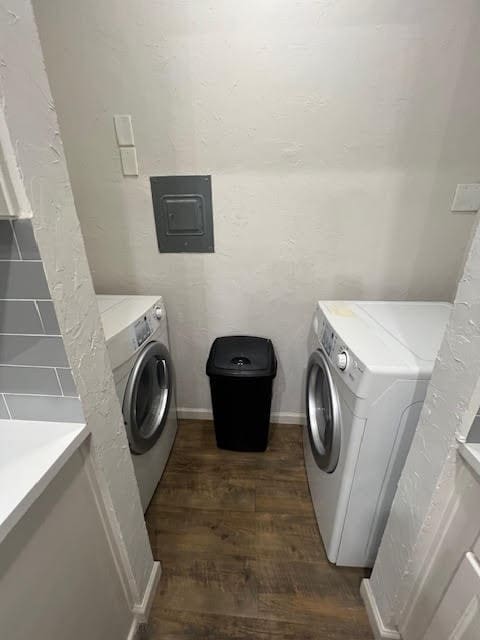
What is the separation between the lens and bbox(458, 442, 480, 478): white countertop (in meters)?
0.58

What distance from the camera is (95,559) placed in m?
0.75

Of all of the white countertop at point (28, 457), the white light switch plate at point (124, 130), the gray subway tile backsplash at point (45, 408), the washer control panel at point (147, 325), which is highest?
the white light switch plate at point (124, 130)

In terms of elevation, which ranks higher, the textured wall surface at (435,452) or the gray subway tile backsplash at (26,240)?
the gray subway tile backsplash at (26,240)

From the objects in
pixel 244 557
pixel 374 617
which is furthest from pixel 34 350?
pixel 374 617

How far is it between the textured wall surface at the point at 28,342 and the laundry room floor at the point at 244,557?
0.91 meters

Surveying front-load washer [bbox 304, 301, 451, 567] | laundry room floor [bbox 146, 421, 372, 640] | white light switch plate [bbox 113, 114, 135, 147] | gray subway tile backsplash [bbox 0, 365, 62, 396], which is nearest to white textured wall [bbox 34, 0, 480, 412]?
white light switch plate [bbox 113, 114, 135, 147]

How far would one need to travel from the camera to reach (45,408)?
0.65 m

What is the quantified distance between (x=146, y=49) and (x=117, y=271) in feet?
3.02

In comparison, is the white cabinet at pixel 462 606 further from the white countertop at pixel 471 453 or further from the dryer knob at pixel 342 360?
the dryer knob at pixel 342 360

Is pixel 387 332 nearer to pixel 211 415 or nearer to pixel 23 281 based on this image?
pixel 23 281

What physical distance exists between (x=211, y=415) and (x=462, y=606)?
137 cm

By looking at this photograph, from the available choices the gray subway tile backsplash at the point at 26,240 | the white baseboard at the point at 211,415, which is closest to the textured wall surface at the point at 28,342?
the gray subway tile backsplash at the point at 26,240

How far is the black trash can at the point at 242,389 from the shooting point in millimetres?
1374

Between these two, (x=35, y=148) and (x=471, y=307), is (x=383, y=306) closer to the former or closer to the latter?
(x=471, y=307)
